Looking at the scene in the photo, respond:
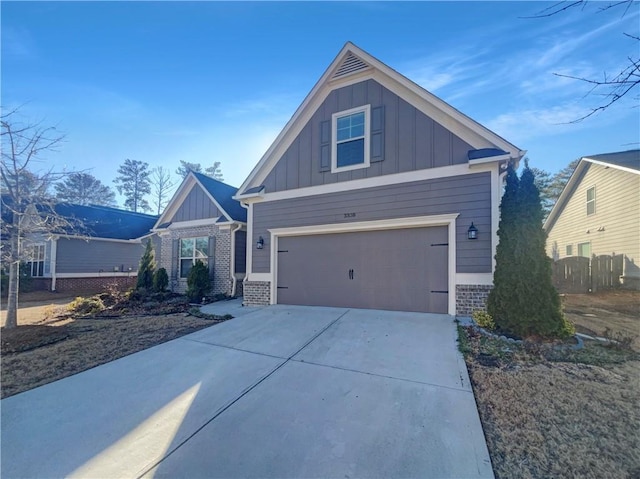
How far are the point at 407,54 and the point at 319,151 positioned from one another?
351 centimetres

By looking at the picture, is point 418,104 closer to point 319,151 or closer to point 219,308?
point 319,151

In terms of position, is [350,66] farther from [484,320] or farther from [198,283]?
[198,283]

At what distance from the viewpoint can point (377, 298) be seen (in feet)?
24.0

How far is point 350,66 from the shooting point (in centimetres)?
794

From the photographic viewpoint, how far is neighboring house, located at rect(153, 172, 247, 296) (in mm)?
11648

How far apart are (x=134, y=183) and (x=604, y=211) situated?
42.6m

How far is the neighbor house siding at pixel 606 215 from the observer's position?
11176 millimetres

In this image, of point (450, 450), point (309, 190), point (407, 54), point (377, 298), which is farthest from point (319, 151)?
point (450, 450)

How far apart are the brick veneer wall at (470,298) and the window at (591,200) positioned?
12237mm

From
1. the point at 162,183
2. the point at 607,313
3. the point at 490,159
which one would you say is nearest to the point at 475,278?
the point at 490,159

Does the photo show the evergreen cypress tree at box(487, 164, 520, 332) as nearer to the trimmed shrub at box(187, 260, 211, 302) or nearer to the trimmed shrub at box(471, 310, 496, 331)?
the trimmed shrub at box(471, 310, 496, 331)

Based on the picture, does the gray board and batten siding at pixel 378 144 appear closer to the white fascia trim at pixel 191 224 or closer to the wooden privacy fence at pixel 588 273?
the white fascia trim at pixel 191 224

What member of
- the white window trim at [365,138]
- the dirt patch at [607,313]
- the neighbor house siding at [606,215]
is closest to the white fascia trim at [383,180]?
the white window trim at [365,138]

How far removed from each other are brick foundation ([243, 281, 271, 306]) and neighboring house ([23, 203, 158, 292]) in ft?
32.8
